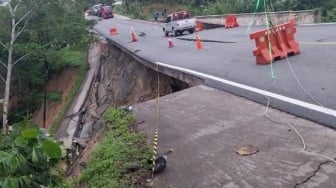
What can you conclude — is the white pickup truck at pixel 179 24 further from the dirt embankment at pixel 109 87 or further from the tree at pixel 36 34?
the tree at pixel 36 34

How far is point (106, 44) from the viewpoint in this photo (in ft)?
120

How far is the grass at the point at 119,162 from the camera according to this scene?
5902mm

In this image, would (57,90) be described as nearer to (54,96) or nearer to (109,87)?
(54,96)

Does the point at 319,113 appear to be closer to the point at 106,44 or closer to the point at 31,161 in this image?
the point at 31,161

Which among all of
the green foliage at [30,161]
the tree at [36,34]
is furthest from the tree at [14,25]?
the green foliage at [30,161]

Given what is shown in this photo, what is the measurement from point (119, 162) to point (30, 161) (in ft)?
7.99

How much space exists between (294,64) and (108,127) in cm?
536

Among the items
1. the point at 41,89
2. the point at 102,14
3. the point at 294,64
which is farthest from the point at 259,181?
the point at 102,14

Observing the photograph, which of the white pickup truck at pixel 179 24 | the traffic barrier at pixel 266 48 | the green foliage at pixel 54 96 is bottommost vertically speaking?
the green foliage at pixel 54 96

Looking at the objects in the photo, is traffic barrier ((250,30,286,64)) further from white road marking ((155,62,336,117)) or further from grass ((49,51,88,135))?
grass ((49,51,88,135))

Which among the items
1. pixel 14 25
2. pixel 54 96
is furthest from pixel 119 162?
pixel 54 96

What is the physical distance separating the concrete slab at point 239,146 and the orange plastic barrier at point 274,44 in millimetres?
3588

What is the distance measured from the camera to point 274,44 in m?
12.6

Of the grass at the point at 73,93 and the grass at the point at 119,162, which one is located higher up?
the grass at the point at 119,162
